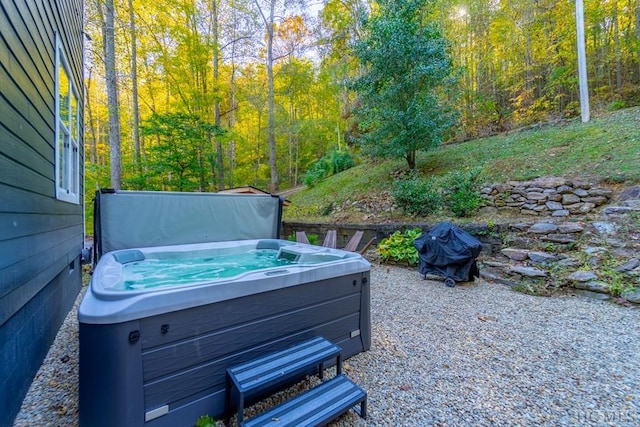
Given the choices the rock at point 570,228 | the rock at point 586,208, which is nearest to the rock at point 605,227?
the rock at point 570,228

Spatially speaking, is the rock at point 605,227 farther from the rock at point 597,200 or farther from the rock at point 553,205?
the rock at point 553,205

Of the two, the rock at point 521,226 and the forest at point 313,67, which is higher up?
the forest at point 313,67

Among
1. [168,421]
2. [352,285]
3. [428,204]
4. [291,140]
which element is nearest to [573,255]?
[428,204]

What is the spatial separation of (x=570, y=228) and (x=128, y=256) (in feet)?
18.4

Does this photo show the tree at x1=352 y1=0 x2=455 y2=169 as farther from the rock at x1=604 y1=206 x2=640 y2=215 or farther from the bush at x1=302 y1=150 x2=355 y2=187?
the bush at x1=302 y1=150 x2=355 y2=187

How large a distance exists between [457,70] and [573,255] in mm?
4905

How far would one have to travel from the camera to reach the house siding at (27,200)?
1.53 meters

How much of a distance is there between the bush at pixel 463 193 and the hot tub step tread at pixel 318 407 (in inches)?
178

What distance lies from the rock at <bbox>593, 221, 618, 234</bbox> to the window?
6.35 metres

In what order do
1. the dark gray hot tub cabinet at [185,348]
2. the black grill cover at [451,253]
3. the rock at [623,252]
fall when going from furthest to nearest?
the black grill cover at [451,253] < the rock at [623,252] < the dark gray hot tub cabinet at [185,348]

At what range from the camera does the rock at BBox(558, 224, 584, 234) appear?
401 centimetres

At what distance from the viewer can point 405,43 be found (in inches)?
245

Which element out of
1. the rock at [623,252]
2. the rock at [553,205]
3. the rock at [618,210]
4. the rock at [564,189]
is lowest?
the rock at [623,252]

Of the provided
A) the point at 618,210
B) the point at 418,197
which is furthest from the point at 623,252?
the point at 418,197
